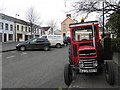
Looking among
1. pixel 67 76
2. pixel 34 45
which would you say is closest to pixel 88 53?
pixel 67 76

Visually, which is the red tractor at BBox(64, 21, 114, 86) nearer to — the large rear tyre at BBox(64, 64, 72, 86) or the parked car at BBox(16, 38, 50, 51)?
the large rear tyre at BBox(64, 64, 72, 86)

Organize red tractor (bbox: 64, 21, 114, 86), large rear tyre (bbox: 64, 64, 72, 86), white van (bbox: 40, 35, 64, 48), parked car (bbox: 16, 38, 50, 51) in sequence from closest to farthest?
1. large rear tyre (bbox: 64, 64, 72, 86)
2. red tractor (bbox: 64, 21, 114, 86)
3. parked car (bbox: 16, 38, 50, 51)
4. white van (bbox: 40, 35, 64, 48)

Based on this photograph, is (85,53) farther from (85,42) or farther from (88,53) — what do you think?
(85,42)

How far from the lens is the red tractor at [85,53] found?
733 cm

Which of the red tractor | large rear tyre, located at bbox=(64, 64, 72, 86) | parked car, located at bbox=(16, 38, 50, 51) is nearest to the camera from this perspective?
large rear tyre, located at bbox=(64, 64, 72, 86)

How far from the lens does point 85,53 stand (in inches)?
291

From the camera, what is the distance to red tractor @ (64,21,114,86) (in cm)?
733

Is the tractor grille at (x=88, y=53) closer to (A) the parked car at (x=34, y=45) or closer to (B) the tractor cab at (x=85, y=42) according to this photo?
(B) the tractor cab at (x=85, y=42)

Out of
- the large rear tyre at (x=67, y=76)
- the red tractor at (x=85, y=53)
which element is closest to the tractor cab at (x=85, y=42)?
the red tractor at (x=85, y=53)

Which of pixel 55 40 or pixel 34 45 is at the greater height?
pixel 55 40

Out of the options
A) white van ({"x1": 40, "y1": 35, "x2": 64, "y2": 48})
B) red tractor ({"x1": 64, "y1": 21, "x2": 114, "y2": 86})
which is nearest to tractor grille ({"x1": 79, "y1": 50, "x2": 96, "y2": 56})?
red tractor ({"x1": 64, "y1": 21, "x2": 114, "y2": 86})

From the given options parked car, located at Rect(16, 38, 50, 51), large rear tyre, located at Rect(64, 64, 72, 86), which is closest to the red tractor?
large rear tyre, located at Rect(64, 64, 72, 86)

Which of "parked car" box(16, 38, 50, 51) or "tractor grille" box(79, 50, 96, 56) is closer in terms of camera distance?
"tractor grille" box(79, 50, 96, 56)

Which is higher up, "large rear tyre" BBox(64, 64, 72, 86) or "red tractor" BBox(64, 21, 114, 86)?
"red tractor" BBox(64, 21, 114, 86)
